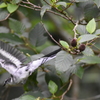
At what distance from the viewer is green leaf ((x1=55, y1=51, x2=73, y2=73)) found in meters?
1.07

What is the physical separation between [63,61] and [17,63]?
23 centimetres

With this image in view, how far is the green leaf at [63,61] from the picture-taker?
1069 millimetres

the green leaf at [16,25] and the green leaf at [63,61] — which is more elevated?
the green leaf at [16,25]

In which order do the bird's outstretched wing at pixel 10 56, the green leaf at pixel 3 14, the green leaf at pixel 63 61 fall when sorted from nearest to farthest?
1. the green leaf at pixel 63 61
2. the bird's outstretched wing at pixel 10 56
3. the green leaf at pixel 3 14

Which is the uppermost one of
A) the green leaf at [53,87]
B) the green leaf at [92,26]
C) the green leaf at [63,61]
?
the green leaf at [92,26]

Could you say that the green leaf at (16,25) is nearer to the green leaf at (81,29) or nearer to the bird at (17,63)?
the bird at (17,63)

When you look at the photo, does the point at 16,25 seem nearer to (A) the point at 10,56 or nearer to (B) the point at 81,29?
(A) the point at 10,56

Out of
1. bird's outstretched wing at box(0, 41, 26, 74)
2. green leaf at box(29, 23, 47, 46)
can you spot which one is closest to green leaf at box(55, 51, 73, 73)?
bird's outstretched wing at box(0, 41, 26, 74)

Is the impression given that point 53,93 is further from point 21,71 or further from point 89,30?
point 89,30

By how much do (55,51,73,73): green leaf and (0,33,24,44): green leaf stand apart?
36 centimetres

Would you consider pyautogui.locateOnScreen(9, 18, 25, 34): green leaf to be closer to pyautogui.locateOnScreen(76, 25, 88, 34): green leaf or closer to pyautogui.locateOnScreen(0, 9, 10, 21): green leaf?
pyautogui.locateOnScreen(0, 9, 10, 21): green leaf

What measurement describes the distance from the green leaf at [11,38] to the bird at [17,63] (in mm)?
123

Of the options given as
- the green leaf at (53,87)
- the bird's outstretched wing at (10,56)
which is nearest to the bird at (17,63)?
the bird's outstretched wing at (10,56)

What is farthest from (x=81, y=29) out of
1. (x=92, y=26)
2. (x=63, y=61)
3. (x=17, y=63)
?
(x=17, y=63)
